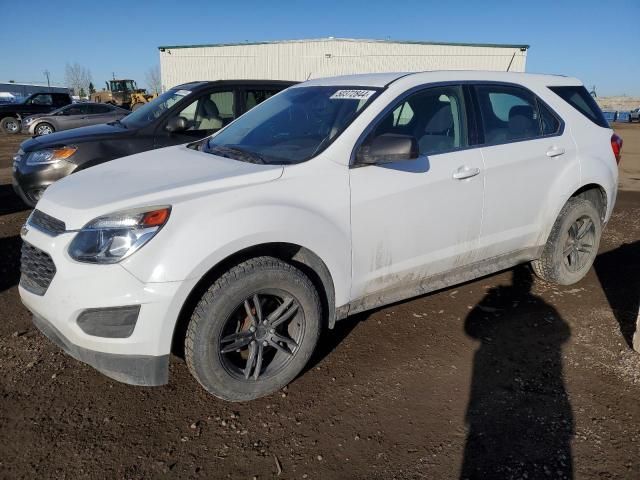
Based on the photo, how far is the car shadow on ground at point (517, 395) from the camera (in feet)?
7.95

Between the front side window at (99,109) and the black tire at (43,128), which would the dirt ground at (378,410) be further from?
the black tire at (43,128)

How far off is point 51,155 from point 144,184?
3497mm

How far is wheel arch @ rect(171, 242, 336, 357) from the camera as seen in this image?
2.61 meters

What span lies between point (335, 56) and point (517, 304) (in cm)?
2946

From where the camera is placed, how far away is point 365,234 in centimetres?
303

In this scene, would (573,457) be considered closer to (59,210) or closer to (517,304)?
(517,304)

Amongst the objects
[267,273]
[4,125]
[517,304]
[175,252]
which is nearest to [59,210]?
[175,252]

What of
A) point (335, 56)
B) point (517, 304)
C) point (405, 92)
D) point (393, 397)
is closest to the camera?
point (393, 397)

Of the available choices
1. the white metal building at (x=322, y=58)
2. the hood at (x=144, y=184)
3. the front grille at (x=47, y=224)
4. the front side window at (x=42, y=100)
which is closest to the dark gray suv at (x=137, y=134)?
the hood at (x=144, y=184)

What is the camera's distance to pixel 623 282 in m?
4.79

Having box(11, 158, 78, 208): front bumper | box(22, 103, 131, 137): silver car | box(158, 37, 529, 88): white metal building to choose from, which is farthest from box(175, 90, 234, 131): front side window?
box(158, 37, 529, 88): white metal building

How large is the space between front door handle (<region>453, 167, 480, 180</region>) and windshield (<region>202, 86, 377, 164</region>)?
2.53 feet

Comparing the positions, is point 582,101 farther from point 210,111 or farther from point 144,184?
point 210,111

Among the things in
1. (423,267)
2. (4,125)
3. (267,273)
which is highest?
(267,273)
